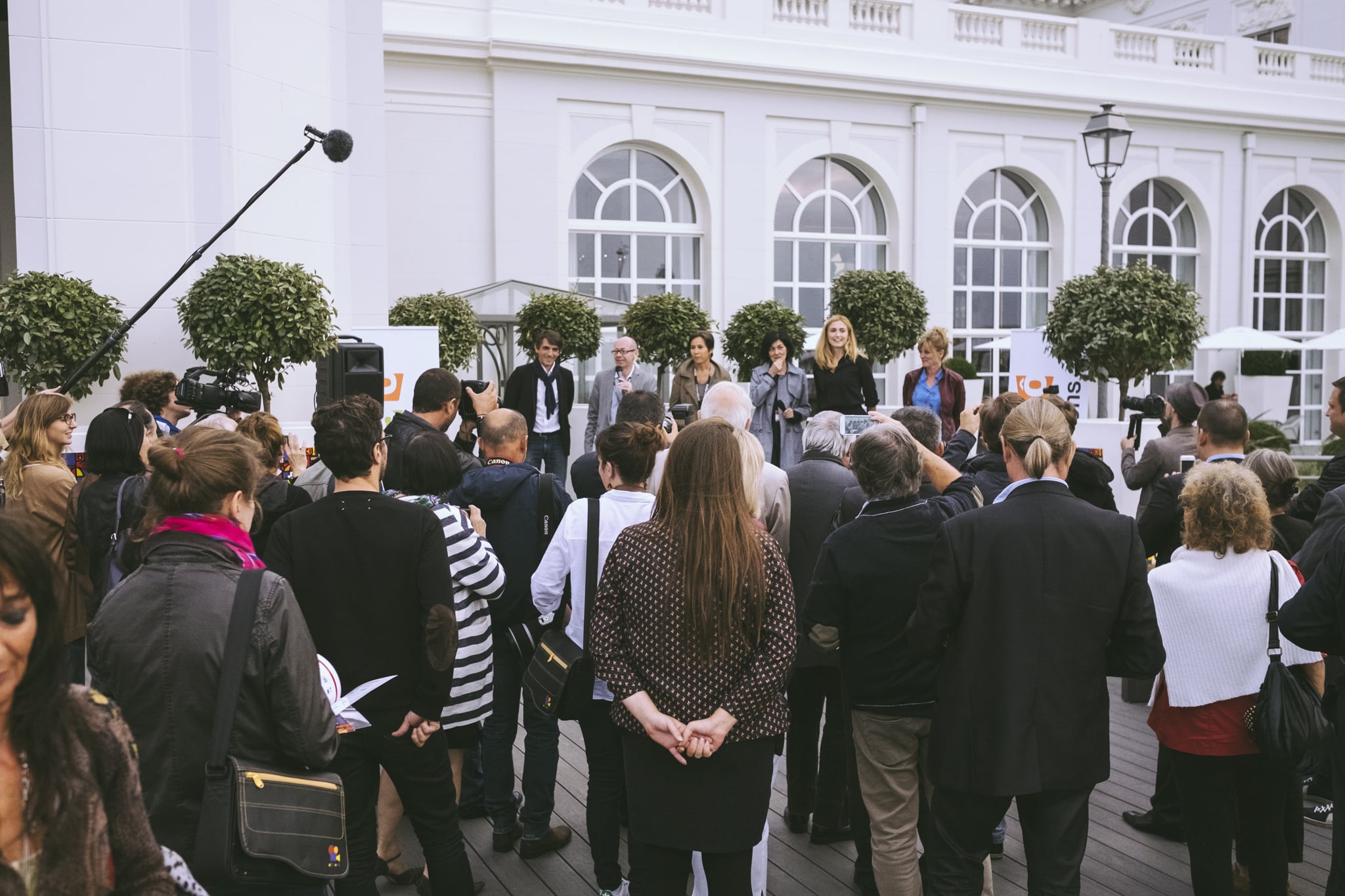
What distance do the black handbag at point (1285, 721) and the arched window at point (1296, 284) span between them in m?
20.9

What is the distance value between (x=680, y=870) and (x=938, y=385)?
281 inches

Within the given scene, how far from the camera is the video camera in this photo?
19.4 ft

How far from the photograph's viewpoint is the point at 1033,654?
308 centimetres

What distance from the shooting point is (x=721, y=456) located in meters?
2.82

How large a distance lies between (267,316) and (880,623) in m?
5.60

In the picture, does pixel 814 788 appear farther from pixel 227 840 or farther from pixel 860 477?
pixel 227 840

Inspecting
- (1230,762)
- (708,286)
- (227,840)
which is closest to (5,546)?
(227,840)

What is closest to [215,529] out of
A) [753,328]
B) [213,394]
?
[213,394]

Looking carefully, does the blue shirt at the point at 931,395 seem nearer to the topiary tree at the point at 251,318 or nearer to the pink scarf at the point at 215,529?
the topiary tree at the point at 251,318

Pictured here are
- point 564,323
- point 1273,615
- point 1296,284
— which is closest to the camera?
point 1273,615

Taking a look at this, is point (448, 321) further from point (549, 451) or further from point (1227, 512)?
point (1227, 512)

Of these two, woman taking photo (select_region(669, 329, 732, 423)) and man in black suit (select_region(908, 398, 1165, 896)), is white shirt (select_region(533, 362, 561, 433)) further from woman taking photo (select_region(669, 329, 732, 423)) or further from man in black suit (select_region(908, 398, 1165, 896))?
man in black suit (select_region(908, 398, 1165, 896))

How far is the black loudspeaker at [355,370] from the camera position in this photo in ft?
23.7

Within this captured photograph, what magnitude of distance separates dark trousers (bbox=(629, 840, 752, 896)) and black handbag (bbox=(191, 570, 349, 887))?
83 centimetres
